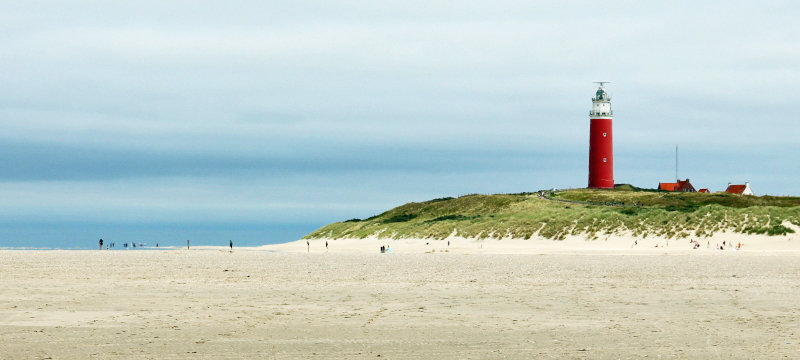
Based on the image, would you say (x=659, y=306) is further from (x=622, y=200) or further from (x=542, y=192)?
(x=542, y=192)

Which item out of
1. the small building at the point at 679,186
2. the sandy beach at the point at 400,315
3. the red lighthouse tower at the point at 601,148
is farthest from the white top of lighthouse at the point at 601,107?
the sandy beach at the point at 400,315

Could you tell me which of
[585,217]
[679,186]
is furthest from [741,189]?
[585,217]

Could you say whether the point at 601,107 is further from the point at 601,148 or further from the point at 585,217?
the point at 585,217

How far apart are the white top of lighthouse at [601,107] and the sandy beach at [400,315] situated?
2457 inches

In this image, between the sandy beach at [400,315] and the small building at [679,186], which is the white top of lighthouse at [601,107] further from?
the sandy beach at [400,315]

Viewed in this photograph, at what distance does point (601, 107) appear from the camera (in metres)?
89.2

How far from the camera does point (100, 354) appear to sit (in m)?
12.0

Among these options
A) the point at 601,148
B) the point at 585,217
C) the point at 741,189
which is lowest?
the point at 585,217

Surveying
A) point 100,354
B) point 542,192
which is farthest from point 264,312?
point 542,192

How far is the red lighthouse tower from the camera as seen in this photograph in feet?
287

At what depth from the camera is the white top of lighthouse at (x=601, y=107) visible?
3499 inches

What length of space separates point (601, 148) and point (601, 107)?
5076mm

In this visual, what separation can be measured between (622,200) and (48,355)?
2857 inches

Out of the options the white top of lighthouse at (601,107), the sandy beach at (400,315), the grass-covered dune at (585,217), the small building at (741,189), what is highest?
the white top of lighthouse at (601,107)
